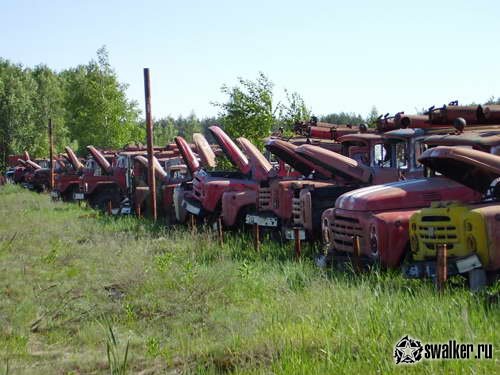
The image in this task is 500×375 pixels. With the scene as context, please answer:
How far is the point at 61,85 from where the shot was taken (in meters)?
70.0

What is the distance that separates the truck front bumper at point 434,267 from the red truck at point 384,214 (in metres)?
0.79

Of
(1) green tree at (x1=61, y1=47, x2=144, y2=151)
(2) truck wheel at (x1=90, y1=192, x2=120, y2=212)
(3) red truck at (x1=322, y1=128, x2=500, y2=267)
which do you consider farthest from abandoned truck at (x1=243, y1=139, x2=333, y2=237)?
(1) green tree at (x1=61, y1=47, x2=144, y2=151)

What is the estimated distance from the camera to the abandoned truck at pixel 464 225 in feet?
25.3

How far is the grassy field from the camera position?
19.2ft

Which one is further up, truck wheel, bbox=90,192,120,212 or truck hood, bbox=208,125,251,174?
truck hood, bbox=208,125,251,174

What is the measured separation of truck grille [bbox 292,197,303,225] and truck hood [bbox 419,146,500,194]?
323cm

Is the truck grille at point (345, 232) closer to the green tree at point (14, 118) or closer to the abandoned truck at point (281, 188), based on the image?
the abandoned truck at point (281, 188)

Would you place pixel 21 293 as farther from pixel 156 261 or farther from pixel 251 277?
pixel 251 277

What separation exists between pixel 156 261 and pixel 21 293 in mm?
2191

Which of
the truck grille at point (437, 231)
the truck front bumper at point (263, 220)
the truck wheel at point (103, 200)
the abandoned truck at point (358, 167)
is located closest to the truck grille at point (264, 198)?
the truck front bumper at point (263, 220)

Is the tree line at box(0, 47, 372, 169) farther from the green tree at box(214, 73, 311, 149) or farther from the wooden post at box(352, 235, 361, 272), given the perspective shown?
the wooden post at box(352, 235, 361, 272)

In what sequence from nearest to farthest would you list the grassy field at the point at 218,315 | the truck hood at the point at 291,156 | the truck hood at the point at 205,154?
the grassy field at the point at 218,315 → the truck hood at the point at 291,156 → the truck hood at the point at 205,154

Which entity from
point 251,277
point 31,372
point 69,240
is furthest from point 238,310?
point 69,240

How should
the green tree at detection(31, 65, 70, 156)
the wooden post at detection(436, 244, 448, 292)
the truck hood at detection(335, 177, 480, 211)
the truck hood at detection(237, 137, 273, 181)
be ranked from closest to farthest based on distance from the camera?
the wooden post at detection(436, 244, 448, 292) → the truck hood at detection(335, 177, 480, 211) → the truck hood at detection(237, 137, 273, 181) → the green tree at detection(31, 65, 70, 156)
